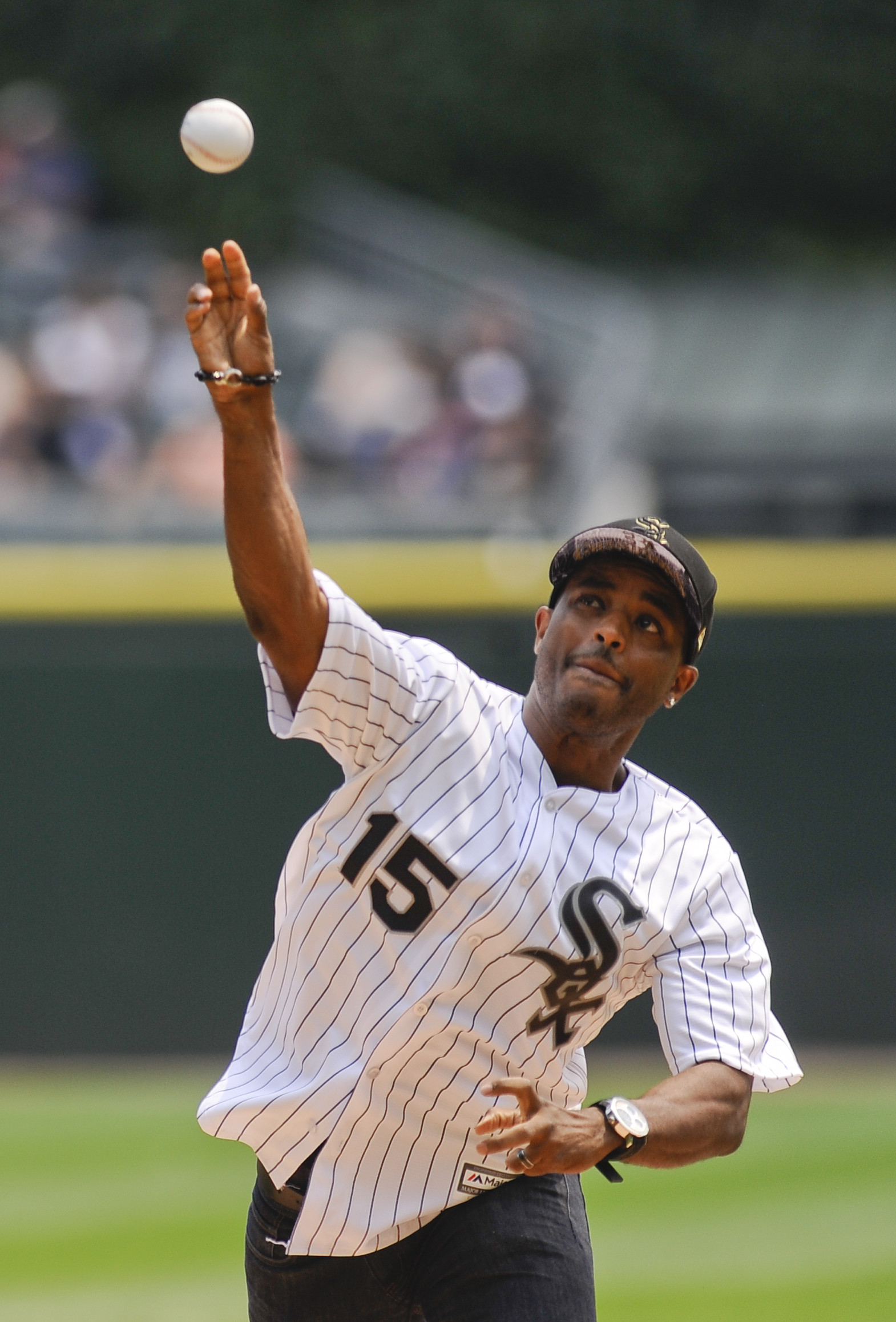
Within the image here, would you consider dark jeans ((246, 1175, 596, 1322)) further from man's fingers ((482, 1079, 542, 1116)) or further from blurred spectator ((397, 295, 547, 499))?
blurred spectator ((397, 295, 547, 499))

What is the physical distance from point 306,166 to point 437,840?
48.2 ft

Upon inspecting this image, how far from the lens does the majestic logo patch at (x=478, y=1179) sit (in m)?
3.03

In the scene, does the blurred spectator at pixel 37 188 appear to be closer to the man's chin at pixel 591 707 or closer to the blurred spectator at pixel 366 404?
the blurred spectator at pixel 366 404

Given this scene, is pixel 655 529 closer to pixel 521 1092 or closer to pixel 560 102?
pixel 521 1092

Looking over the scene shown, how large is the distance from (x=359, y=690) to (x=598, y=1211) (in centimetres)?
474

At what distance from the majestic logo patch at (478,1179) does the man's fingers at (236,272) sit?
1.47 metres

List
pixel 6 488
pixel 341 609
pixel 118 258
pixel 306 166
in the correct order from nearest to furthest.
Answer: pixel 341 609, pixel 6 488, pixel 118 258, pixel 306 166

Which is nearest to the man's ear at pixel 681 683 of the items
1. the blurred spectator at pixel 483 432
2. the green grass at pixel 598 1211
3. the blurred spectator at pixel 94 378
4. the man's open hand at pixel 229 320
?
the man's open hand at pixel 229 320

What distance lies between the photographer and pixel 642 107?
18.2 m

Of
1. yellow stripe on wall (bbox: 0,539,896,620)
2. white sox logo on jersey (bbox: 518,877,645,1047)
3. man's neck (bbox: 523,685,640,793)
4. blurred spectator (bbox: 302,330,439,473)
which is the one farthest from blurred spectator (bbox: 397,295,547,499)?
white sox logo on jersey (bbox: 518,877,645,1047)

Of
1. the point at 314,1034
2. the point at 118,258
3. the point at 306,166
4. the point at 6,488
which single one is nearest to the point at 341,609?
the point at 314,1034

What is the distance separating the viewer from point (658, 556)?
3104mm

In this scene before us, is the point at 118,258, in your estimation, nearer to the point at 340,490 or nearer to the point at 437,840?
the point at 340,490

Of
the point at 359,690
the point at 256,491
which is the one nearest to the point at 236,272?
the point at 256,491
